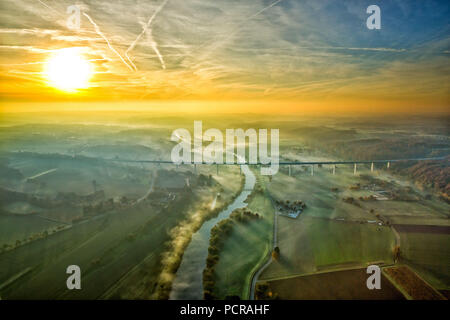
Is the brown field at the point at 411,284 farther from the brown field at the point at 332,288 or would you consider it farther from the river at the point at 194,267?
the river at the point at 194,267

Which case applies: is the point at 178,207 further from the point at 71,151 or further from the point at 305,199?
the point at 71,151

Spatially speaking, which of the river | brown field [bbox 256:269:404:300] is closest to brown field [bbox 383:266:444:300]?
brown field [bbox 256:269:404:300]

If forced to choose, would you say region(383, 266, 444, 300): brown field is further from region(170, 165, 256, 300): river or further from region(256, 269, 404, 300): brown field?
region(170, 165, 256, 300): river

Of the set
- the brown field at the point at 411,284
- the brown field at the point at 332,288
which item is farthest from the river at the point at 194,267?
the brown field at the point at 411,284

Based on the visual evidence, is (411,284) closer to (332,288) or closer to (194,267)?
(332,288)

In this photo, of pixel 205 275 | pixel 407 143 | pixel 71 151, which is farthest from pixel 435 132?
pixel 71 151
